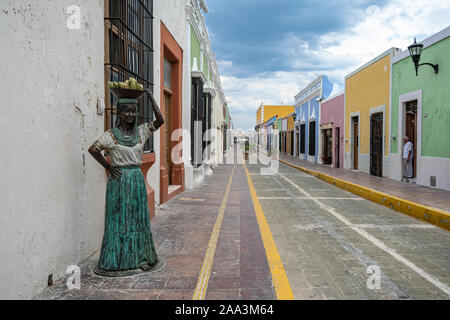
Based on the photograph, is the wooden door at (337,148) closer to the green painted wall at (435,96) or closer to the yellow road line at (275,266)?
the green painted wall at (435,96)

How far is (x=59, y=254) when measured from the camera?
3434 mm

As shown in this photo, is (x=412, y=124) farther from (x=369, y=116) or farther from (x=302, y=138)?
(x=302, y=138)

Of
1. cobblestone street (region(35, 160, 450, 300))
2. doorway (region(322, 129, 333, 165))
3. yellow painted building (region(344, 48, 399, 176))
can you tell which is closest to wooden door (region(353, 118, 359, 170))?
yellow painted building (region(344, 48, 399, 176))

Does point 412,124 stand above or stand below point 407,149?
above

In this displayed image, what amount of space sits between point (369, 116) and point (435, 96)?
17.5 ft

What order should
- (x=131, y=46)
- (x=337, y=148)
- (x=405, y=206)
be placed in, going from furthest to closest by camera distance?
(x=337, y=148), (x=405, y=206), (x=131, y=46)

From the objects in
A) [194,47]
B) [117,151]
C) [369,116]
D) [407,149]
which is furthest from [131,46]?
[369,116]

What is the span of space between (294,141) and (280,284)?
107ft

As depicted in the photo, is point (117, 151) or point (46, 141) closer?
point (46, 141)

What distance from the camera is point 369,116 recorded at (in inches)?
623

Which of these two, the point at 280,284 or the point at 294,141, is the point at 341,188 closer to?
the point at 280,284

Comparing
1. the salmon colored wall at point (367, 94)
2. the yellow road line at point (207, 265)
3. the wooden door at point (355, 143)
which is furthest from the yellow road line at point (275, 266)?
the wooden door at point (355, 143)

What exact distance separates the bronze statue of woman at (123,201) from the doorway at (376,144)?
13020 mm

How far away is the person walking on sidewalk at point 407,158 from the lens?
11945 millimetres
